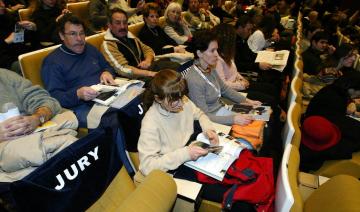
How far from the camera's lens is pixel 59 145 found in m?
1.28

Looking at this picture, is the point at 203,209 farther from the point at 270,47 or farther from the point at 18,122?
the point at 270,47

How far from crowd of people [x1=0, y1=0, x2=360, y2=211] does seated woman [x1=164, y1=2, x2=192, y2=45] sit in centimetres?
1

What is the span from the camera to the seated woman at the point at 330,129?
1.94 m

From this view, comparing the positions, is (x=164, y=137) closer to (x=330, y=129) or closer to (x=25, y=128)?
(x=25, y=128)

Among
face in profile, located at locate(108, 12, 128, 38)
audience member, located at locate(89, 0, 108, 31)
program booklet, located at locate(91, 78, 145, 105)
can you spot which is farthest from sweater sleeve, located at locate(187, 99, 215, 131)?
audience member, located at locate(89, 0, 108, 31)

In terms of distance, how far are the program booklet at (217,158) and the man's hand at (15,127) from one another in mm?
924

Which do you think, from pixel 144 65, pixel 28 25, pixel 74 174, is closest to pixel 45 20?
pixel 28 25

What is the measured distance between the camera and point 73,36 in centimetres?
217

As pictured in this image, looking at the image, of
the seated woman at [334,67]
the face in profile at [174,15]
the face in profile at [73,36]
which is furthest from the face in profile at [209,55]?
the face in profile at [174,15]

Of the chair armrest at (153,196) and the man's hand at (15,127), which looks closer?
the chair armrest at (153,196)

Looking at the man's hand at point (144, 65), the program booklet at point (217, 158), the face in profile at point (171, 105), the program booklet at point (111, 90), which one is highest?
the face in profile at point (171, 105)

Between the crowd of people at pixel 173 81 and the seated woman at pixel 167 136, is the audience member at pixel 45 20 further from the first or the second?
the seated woman at pixel 167 136

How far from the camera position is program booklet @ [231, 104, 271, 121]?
6.75ft

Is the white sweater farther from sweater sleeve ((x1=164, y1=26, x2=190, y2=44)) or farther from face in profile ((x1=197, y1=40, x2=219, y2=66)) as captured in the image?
sweater sleeve ((x1=164, y1=26, x2=190, y2=44))
